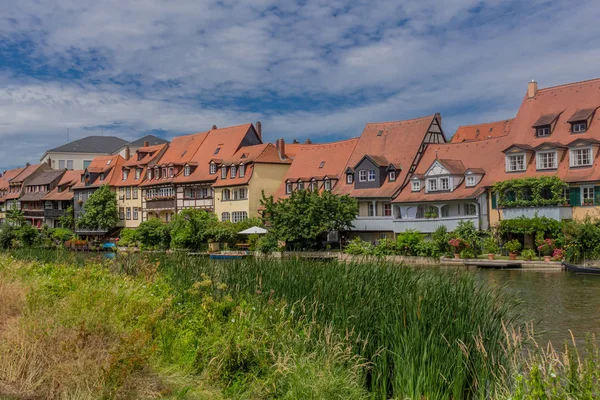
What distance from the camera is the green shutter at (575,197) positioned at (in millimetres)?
37719

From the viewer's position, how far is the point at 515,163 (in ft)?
136

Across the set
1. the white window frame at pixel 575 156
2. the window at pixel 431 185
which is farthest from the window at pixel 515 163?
the window at pixel 431 185

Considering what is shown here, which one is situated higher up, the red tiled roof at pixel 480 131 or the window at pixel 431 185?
the red tiled roof at pixel 480 131

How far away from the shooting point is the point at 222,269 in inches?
586

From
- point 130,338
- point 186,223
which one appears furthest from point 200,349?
point 186,223

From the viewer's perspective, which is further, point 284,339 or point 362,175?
point 362,175

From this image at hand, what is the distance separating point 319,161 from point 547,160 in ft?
70.6

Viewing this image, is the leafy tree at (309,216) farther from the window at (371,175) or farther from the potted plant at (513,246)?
the potted plant at (513,246)

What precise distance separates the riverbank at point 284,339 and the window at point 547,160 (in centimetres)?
2993

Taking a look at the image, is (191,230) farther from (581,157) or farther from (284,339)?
(284,339)

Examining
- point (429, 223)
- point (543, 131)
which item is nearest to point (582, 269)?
point (543, 131)

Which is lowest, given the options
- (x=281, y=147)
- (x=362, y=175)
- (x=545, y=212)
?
(x=545, y=212)

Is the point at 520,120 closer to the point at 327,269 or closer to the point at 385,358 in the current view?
the point at 327,269

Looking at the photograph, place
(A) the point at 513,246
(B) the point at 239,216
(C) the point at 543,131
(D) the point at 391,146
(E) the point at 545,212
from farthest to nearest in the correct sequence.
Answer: (B) the point at 239,216, (D) the point at 391,146, (C) the point at 543,131, (E) the point at 545,212, (A) the point at 513,246
